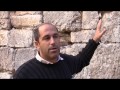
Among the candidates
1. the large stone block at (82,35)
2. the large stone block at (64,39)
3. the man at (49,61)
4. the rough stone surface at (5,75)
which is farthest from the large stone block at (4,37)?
the man at (49,61)

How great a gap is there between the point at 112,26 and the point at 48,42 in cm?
162

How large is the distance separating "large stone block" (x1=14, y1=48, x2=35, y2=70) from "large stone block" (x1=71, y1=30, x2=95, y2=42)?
0.62m

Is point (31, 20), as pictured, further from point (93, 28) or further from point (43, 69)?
point (43, 69)

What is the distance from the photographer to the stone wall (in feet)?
15.9

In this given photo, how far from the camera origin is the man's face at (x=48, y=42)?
341 cm

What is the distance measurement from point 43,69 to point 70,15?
1.89 meters

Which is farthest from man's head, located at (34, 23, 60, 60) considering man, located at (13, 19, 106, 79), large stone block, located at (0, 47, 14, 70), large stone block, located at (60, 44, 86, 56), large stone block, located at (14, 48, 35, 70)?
large stone block, located at (0, 47, 14, 70)

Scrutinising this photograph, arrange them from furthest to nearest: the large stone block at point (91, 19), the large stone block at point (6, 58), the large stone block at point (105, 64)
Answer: the large stone block at point (6, 58) < the large stone block at point (91, 19) < the large stone block at point (105, 64)

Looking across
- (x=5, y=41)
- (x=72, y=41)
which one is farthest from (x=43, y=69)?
(x=5, y=41)

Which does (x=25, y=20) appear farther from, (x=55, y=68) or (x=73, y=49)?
(x=55, y=68)

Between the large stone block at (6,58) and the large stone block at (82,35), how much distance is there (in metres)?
0.94

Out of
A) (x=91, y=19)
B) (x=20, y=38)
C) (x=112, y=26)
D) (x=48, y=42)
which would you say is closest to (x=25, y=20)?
(x=20, y=38)

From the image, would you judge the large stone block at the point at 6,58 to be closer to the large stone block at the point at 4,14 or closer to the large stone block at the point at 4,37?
the large stone block at the point at 4,37

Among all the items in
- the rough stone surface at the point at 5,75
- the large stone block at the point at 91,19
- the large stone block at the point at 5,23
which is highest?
the large stone block at the point at 91,19
